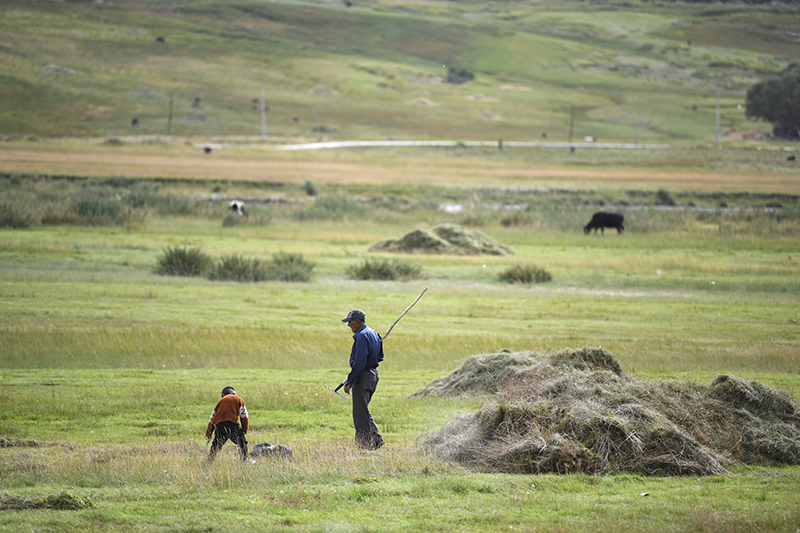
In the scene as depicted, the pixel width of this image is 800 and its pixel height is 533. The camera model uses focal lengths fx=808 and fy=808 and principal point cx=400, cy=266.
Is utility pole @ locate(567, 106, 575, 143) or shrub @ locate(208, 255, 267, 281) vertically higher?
utility pole @ locate(567, 106, 575, 143)

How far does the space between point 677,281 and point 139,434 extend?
90.1 ft

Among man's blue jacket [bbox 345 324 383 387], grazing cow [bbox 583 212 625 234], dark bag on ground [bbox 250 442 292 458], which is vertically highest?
man's blue jacket [bbox 345 324 383 387]

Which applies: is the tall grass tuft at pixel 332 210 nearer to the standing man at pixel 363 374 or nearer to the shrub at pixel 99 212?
the shrub at pixel 99 212

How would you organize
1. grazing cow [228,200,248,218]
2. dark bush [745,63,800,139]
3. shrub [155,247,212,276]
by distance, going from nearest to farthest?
shrub [155,247,212,276] < grazing cow [228,200,248,218] < dark bush [745,63,800,139]

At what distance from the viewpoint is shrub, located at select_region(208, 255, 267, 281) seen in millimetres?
33469

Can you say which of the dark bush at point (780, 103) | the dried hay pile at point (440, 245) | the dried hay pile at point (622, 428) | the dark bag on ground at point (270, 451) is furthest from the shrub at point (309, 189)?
the dark bag on ground at point (270, 451)

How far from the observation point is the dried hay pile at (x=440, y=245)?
42625 mm

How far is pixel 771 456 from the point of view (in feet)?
39.1

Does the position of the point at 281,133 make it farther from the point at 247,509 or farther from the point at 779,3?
the point at 779,3

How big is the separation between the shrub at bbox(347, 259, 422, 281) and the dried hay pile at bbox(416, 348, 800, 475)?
70.9ft

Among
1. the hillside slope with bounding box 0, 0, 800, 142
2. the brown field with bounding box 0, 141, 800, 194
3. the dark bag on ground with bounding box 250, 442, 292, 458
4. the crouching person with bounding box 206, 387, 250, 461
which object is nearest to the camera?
the crouching person with bounding box 206, 387, 250, 461

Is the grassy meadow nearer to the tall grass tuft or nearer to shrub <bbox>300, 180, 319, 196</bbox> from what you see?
the tall grass tuft

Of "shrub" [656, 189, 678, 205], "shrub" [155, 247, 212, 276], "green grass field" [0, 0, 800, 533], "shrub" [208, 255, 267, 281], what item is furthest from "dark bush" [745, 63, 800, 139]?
"shrub" [155, 247, 212, 276]

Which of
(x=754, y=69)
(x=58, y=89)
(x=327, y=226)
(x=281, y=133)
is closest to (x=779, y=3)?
(x=754, y=69)
